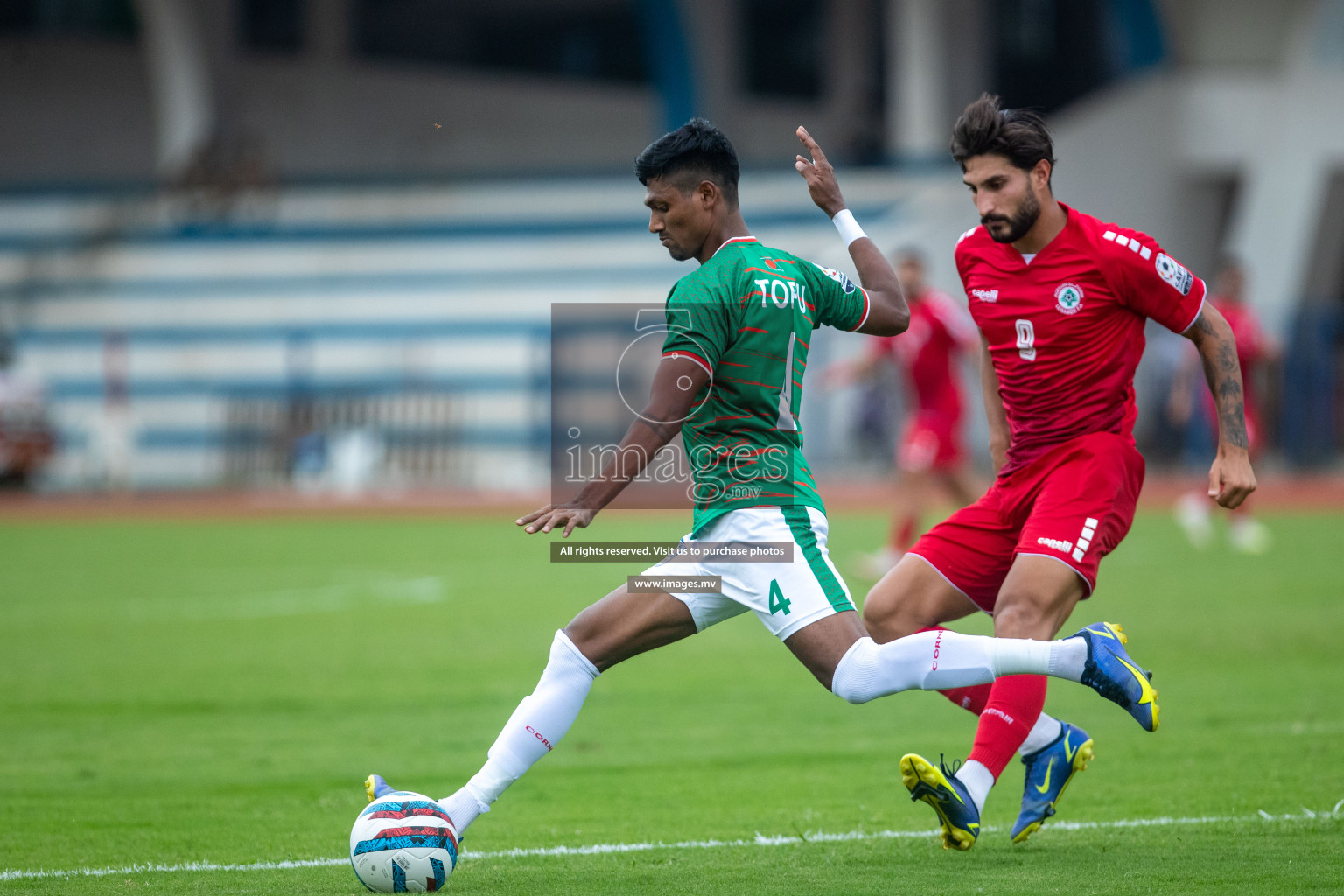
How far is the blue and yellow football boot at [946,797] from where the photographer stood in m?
4.56

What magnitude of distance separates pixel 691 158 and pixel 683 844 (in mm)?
2306

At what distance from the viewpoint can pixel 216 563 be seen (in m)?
16.0

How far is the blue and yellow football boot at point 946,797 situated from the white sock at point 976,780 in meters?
→ 0.02

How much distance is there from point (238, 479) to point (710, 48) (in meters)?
13.5

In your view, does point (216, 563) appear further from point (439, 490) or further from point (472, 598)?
point (439, 490)

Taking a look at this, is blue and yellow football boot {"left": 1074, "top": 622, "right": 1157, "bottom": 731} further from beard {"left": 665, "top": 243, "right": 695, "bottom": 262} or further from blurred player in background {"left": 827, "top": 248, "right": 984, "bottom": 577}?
blurred player in background {"left": 827, "top": 248, "right": 984, "bottom": 577}

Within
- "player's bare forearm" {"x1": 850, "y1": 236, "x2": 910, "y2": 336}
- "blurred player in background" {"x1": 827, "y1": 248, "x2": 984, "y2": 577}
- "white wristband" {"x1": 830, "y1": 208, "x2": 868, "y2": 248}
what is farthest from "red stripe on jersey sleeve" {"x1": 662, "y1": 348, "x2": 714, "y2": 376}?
"blurred player in background" {"x1": 827, "y1": 248, "x2": 984, "y2": 577}

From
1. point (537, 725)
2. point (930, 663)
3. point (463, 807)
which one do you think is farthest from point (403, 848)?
point (930, 663)

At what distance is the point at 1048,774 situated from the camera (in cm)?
507

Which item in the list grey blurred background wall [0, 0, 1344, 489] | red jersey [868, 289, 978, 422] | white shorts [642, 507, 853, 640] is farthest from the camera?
grey blurred background wall [0, 0, 1344, 489]

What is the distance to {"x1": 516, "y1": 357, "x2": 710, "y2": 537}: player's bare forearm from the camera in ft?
13.9

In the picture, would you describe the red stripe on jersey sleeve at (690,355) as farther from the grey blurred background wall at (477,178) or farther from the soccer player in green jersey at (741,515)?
the grey blurred background wall at (477,178)

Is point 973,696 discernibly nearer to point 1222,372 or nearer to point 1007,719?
point 1007,719

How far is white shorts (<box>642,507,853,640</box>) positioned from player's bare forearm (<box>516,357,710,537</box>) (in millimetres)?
393
